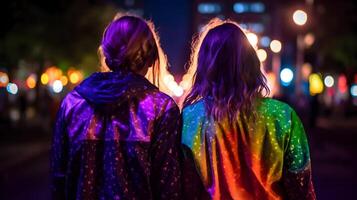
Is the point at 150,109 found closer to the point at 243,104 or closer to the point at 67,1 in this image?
the point at 243,104

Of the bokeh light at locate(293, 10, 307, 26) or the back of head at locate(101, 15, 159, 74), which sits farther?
the bokeh light at locate(293, 10, 307, 26)

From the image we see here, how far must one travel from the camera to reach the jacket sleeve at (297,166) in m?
3.46

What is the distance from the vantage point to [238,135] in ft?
11.6

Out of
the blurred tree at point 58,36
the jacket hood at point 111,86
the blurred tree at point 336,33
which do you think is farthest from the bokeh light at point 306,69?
the jacket hood at point 111,86

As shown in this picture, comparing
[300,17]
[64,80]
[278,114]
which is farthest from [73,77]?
[278,114]

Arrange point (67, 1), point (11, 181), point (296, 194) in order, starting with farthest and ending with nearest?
1. point (67, 1)
2. point (11, 181)
3. point (296, 194)

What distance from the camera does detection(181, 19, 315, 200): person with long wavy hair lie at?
3473 mm

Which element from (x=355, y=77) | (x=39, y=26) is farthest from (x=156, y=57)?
(x=355, y=77)

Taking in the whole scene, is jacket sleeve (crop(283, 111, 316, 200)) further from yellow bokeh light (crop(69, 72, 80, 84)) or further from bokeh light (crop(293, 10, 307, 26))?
yellow bokeh light (crop(69, 72, 80, 84))

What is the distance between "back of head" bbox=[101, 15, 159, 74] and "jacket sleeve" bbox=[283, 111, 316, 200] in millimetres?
759

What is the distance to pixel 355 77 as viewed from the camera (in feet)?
194

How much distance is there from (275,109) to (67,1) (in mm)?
26155

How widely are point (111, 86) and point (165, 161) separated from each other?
15.9 inches

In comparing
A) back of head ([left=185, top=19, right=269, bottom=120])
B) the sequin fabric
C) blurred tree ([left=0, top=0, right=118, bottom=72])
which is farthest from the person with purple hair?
blurred tree ([left=0, top=0, right=118, bottom=72])
